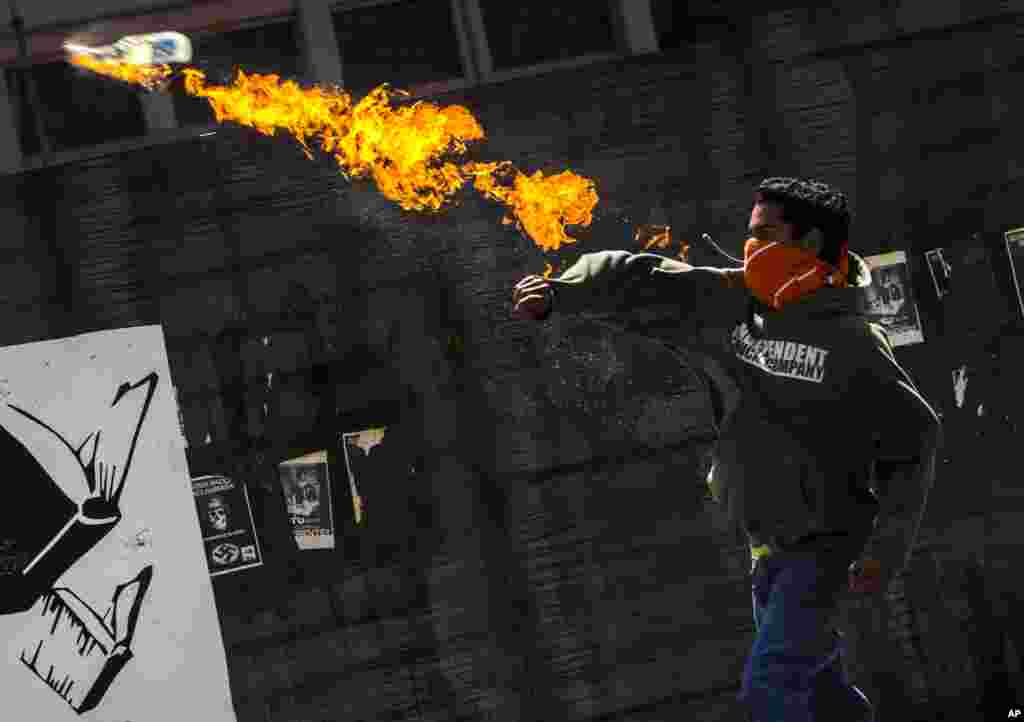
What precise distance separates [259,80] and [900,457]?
2892mm

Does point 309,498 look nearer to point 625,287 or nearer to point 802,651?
point 625,287

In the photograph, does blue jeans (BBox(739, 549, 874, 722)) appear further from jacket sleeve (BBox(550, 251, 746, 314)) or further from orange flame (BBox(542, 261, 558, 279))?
orange flame (BBox(542, 261, 558, 279))

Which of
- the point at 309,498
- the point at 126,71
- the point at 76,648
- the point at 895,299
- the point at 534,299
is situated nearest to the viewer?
the point at 534,299

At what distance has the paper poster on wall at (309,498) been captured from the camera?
4.92 m

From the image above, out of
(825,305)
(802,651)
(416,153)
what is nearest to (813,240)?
(825,305)

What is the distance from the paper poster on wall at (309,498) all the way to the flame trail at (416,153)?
965mm

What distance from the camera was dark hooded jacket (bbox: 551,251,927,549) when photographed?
3.99 meters

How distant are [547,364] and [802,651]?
1.53 metres

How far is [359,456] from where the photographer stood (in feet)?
16.2

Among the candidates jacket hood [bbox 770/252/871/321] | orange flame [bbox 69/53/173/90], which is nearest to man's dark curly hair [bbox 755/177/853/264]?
jacket hood [bbox 770/252/871/321]

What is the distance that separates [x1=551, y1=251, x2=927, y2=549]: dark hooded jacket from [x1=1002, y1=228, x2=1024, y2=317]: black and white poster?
1.46 metres

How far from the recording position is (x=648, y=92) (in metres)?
5.15

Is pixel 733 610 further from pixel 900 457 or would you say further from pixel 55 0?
pixel 55 0

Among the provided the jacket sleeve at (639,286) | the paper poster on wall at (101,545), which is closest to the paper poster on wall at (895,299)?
the jacket sleeve at (639,286)
